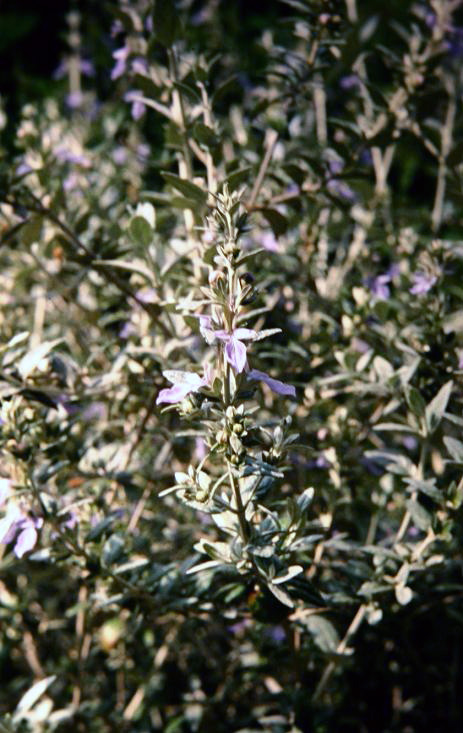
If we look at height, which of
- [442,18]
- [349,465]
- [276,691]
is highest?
[442,18]

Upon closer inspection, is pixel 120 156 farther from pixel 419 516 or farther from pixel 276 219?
pixel 419 516

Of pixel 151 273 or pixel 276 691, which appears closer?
pixel 151 273

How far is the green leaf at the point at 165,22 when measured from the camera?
155cm

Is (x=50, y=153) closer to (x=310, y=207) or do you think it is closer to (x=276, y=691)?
(x=310, y=207)

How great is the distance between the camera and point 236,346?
1.07 meters

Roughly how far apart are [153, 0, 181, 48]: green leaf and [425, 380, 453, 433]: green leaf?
90 centimetres

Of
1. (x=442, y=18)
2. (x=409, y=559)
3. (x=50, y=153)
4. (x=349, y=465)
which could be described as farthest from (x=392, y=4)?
(x=409, y=559)

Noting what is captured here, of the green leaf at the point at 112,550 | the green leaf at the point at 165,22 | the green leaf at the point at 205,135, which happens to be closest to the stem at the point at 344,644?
the green leaf at the point at 112,550

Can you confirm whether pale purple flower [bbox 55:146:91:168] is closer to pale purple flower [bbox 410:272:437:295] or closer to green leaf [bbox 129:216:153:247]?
green leaf [bbox 129:216:153:247]

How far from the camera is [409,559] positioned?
4.76 feet

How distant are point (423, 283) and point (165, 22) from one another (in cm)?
74

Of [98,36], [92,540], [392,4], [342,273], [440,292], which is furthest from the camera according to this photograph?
[392,4]

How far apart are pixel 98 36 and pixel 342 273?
216 cm

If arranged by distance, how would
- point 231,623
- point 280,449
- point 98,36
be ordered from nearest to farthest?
point 280,449
point 231,623
point 98,36
